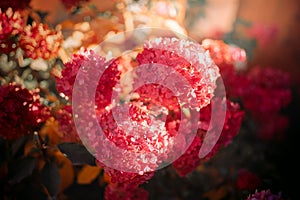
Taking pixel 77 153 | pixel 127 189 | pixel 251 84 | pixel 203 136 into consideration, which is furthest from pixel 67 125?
pixel 251 84

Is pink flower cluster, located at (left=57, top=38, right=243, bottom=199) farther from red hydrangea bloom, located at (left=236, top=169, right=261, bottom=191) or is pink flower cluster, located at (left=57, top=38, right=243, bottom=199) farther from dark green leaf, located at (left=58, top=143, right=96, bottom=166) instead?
red hydrangea bloom, located at (left=236, top=169, right=261, bottom=191)

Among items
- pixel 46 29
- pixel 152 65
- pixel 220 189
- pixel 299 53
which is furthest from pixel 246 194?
pixel 299 53

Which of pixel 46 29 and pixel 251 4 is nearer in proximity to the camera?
pixel 46 29

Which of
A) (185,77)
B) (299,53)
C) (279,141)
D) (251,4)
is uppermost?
(185,77)

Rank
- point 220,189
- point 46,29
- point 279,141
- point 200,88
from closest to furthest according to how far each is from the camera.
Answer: point 200,88, point 46,29, point 220,189, point 279,141

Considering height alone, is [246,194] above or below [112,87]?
below

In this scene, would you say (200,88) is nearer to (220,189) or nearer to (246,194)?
(246,194)

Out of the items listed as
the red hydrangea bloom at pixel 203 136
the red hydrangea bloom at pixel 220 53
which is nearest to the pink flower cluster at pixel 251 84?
the red hydrangea bloom at pixel 220 53
